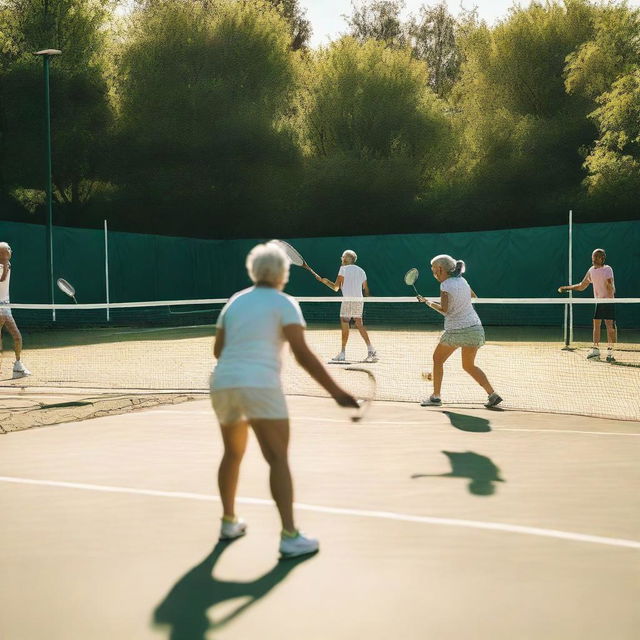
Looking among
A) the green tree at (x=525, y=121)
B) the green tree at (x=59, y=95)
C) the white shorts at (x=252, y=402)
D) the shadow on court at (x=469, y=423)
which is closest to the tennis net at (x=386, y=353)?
the shadow on court at (x=469, y=423)

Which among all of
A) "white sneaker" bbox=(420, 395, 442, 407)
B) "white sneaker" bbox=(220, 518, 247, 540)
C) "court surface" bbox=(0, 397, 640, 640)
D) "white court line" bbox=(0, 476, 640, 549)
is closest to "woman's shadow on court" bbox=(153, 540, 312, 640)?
"court surface" bbox=(0, 397, 640, 640)

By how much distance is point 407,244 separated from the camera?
1051 inches

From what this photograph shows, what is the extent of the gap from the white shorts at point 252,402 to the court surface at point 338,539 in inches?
26.6

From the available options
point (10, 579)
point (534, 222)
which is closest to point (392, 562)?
point (10, 579)

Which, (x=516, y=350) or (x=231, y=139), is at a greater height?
(x=231, y=139)

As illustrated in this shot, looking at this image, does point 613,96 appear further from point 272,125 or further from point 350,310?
point 350,310

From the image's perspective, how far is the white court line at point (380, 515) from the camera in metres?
4.85

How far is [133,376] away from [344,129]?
2256cm

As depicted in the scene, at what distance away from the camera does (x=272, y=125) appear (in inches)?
1324

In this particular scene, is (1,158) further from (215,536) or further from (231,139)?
(215,536)

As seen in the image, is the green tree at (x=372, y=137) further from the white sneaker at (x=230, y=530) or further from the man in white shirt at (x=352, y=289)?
the white sneaker at (x=230, y=530)

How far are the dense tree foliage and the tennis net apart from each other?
7178mm

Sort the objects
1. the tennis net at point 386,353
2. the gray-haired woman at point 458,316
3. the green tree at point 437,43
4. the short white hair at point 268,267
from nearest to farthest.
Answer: the short white hair at point 268,267, the gray-haired woman at point 458,316, the tennis net at point 386,353, the green tree at point 437,43

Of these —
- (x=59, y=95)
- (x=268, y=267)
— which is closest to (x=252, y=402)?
(x=268, y=267)
